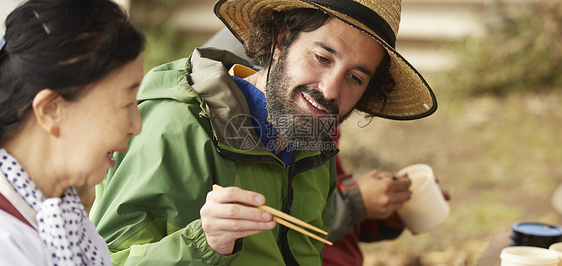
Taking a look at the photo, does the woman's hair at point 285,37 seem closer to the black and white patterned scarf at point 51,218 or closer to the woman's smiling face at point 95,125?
the woman's smiling face at point 95,125

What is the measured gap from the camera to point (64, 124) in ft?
3.86

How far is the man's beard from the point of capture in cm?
196

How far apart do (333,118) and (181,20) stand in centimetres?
579

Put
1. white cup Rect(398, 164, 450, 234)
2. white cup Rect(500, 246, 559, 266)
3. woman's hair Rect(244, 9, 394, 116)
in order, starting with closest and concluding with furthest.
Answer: white cup Rect(500, 246, 559, 266)
woman's hair Rect(244, 9, 394, 116)
white cup Rect(398, 164, 450, 234)

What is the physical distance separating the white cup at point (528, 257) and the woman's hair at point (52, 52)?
4.13 feet

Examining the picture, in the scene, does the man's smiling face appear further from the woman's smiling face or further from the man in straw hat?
the woman's smiling face

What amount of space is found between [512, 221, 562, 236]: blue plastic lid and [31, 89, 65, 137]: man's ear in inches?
62.4

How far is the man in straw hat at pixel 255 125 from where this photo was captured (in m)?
1.71

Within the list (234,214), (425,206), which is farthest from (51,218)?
(425,206)

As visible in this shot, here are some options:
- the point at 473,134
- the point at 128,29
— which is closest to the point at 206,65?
the point at 128,29

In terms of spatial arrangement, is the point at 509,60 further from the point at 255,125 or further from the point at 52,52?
the point at 52,52

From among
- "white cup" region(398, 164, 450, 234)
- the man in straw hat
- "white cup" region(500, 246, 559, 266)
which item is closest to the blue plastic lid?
"white cup" region(500, 246, 559, 266)

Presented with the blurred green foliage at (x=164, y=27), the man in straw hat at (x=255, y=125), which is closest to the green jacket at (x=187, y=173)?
the man in straw hat at (x=255, y=125)

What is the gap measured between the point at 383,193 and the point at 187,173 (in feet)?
3.50
